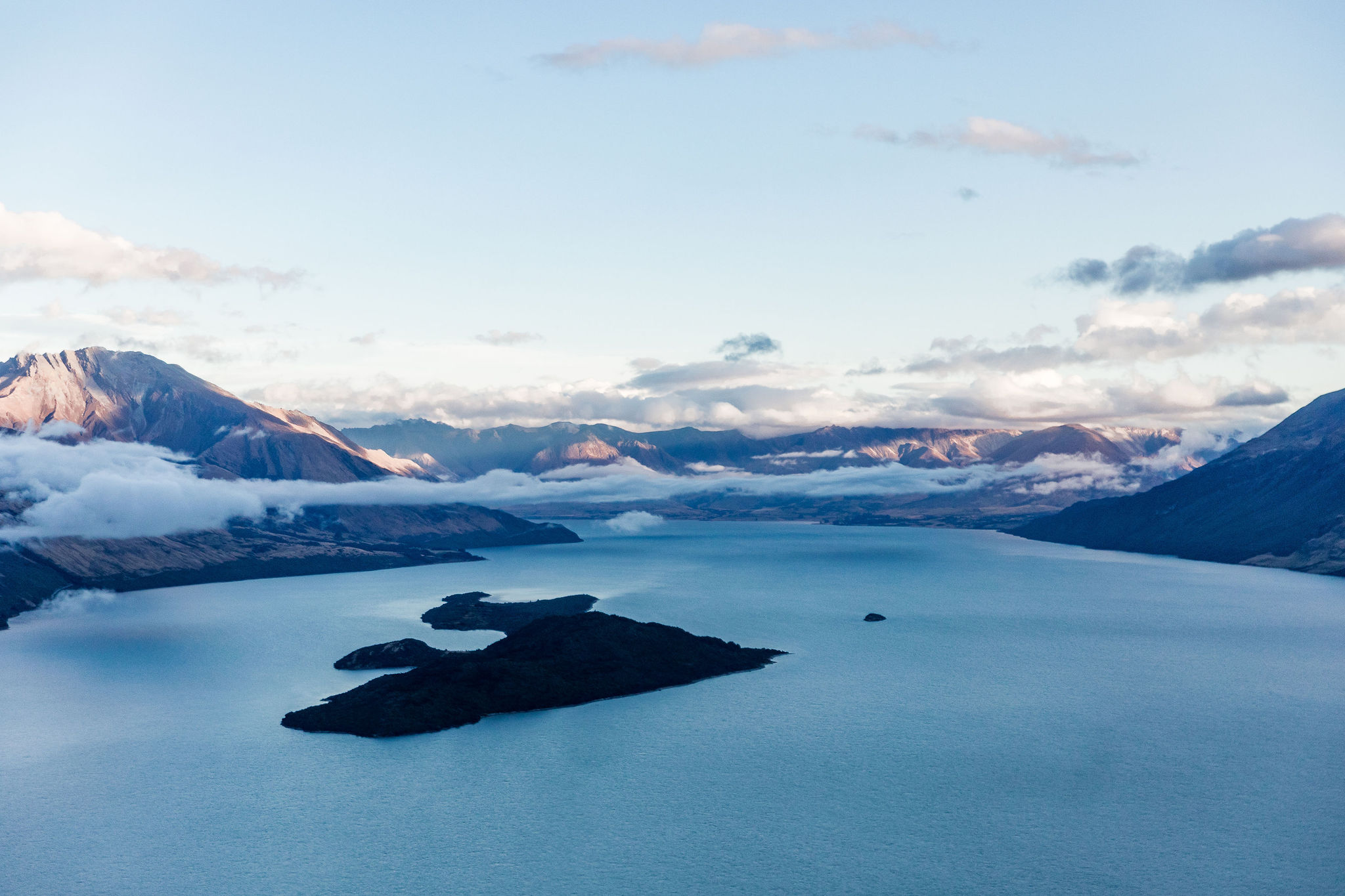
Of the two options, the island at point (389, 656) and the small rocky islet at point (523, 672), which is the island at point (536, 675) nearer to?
the small rocky islet at point (523, 672)

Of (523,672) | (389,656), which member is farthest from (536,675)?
(389,656)

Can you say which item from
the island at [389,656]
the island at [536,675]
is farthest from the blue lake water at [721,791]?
the island at [389,656]

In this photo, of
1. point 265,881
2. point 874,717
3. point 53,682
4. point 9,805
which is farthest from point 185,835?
point 53,682

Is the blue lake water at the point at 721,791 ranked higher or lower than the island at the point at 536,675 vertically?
lower

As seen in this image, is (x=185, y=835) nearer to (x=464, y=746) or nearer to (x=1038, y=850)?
(x=464, y=746)

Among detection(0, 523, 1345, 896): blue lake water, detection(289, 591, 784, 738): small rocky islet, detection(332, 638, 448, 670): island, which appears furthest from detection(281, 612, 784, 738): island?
detection(332, 638, 448, 670): island
